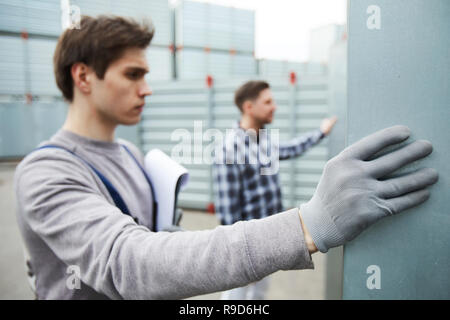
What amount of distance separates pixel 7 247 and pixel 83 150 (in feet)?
11.1

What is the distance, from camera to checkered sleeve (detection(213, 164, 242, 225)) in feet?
6.17

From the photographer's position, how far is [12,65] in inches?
217

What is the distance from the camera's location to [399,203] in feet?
1.76

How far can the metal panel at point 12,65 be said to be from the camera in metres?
5.23

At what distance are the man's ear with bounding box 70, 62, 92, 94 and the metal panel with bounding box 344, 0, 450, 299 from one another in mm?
816

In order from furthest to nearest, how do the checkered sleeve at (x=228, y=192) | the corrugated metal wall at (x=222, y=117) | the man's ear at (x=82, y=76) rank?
the corrugated metal wall at (x=222, y=117) → the checkered sleeve at (x=228, y=192) → the man's ear at (x=82, y=76)

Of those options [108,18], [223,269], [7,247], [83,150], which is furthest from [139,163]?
[7,247]

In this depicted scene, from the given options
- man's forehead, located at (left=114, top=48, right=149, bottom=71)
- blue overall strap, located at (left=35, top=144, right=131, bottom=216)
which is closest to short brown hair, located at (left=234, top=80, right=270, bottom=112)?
man's forehead, located at (left=114, top=48, right=149, bottom=71)

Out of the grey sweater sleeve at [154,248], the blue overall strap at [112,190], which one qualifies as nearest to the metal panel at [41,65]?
the blue overall strap at [112,190]

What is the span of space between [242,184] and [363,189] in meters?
1.43

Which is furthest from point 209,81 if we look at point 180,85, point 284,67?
point 284,67

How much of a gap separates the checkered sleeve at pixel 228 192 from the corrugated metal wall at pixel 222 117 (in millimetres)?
2394
